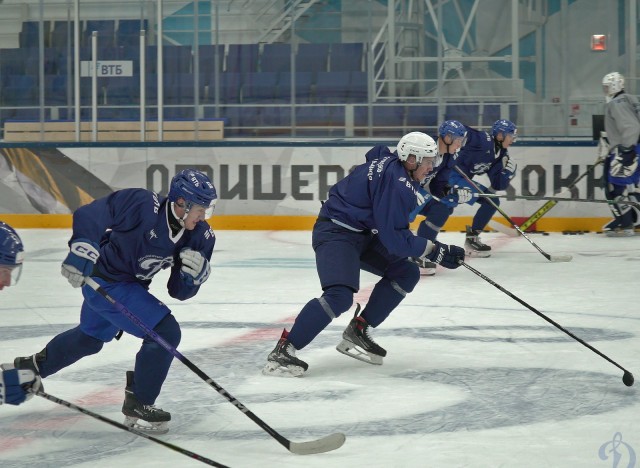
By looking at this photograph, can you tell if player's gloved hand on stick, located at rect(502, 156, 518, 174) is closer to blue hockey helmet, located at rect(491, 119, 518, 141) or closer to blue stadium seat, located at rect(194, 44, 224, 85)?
blue hockey helmet, located at rect(491, 119, 518, 141)

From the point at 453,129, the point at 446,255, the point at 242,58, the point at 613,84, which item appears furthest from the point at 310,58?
the point at 446,255

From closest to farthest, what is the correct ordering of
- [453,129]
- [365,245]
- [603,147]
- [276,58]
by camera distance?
[365,245] → [453,129] → [603,147] → [276,58]

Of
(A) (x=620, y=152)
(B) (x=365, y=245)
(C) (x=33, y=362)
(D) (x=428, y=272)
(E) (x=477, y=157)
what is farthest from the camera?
(A) (x=620, y=152)

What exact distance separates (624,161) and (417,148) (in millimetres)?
5357

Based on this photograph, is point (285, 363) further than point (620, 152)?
No

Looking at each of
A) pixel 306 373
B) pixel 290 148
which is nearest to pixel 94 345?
pixel 306 373

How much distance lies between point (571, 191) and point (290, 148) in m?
2.49

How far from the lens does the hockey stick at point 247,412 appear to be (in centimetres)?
309

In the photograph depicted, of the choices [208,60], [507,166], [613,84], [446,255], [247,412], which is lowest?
[247,412]

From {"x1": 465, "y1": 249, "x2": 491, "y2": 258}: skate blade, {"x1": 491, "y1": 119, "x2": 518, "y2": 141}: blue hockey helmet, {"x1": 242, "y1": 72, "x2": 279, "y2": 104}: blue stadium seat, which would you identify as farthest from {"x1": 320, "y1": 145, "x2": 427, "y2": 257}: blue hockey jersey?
{"x1": 242, "y1": 72, "x2": 279, "y2": 104}: blue stadium seat

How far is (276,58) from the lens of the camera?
33.6ft

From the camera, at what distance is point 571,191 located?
9.46 meters

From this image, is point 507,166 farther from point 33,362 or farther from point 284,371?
point 33,362

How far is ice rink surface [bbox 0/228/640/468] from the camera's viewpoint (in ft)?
10.2
